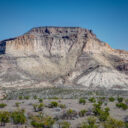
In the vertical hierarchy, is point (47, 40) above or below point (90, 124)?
above

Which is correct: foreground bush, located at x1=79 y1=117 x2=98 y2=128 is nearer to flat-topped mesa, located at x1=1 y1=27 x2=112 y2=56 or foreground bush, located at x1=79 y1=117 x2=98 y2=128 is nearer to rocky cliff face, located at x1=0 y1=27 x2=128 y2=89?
rocky cliff face, located at x1=0 y1=27 x2=128 y2=89

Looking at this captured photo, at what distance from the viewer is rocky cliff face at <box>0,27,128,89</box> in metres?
80.0

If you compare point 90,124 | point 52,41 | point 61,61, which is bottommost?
point 90,124

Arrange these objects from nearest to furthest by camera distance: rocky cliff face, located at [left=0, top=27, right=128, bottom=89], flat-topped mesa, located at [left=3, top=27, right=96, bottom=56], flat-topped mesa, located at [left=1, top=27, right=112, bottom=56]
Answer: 1. rocky cliff face, located at [left=0, top=27, right=128, bottom=89]
2. flat-topped mesa, located at [left=3, top=27, right=96, bottom=56]
3. flat-topped mesa, located at [left=1, top=27, right=112, bottom=56]

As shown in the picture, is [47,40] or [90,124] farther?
[47,40]

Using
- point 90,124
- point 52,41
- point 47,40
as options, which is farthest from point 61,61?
point 90,124

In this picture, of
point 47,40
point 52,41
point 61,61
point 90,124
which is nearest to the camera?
point 90,124

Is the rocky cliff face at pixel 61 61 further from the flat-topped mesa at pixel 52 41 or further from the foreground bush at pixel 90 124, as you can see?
the foreground bush at pixel 90 124

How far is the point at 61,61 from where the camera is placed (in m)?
97.2

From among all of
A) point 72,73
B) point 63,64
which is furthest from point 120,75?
point 63,64

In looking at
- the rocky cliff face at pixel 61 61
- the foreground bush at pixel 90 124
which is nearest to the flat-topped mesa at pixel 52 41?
the rocky cliff face at pixel 61 61

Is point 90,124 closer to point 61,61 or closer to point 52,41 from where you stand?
point 61,61

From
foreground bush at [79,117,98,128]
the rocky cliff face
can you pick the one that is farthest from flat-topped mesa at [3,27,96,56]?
foreground bush at [79,117,98,128]

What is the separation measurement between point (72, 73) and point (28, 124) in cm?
6471
